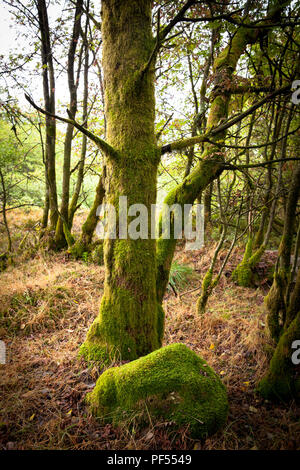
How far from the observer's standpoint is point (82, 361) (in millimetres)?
2590

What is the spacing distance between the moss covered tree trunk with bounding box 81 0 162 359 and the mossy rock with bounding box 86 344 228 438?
41 cm

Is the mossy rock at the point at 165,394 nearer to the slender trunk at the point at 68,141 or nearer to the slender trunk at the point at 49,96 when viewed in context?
the slender trunk at the point at 68,141

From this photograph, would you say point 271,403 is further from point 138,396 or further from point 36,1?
point 36,1

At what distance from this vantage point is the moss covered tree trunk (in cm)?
245

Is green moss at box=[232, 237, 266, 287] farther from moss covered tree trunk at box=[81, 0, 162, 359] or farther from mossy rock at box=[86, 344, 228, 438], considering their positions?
mossy rock at box=[86, 344, 228, 438]

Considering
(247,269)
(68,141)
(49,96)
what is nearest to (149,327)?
(247,269)

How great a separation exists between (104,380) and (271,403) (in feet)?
5.54

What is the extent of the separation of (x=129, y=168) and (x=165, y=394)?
214 centimetres

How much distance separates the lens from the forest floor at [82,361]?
183 cm

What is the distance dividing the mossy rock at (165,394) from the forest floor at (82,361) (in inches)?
3.4
